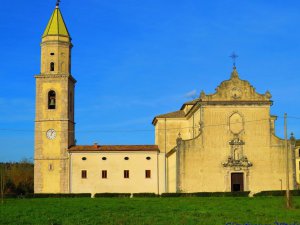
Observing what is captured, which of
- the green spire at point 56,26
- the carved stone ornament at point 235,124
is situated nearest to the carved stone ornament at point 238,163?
the carved stone ornament at point 235,124

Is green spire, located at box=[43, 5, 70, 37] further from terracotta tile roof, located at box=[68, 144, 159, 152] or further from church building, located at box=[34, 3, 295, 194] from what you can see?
terracotta tile roof, located at box=[68, 144, 159, 152]

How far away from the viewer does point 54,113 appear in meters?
59.6

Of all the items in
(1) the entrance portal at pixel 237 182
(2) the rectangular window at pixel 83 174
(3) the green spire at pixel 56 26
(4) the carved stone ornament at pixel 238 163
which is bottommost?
(1) the entrance portal at pixel 237 182

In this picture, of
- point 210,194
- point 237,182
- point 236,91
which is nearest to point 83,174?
point 210,194

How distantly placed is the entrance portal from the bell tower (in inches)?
693

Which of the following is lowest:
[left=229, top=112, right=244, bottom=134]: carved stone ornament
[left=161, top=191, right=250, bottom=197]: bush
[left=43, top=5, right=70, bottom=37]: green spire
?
[left=161, top=191, right=250, bottom=197]: bush

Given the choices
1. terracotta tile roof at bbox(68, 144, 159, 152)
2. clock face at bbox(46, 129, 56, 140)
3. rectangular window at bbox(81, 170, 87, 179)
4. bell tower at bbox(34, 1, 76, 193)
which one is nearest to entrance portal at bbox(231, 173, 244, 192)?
terracotta tile roof at bbox(68, 144, 159, 152)

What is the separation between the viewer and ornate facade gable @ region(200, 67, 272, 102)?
5628 centimetres

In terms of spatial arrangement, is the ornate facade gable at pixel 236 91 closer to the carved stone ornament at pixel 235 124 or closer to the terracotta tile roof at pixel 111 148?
the carved stone ornament at pixel 235 124

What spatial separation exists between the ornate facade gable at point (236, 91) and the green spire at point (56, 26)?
739 inches

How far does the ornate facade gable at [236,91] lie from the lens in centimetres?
5628

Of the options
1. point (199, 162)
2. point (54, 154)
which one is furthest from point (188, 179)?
point (54, 154)

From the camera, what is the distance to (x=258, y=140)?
184 ft

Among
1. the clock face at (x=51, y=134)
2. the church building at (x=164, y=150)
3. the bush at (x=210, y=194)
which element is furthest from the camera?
the clock face at (x=51, y=134)
